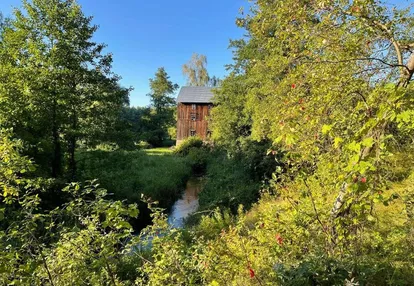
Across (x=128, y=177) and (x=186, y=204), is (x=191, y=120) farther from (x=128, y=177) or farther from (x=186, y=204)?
(x=186, y=204)

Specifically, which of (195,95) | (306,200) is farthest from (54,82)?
(195,95)

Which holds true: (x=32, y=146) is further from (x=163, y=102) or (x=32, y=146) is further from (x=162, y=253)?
(x=163, y=102)

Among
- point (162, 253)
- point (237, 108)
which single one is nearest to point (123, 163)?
point (237, 108)

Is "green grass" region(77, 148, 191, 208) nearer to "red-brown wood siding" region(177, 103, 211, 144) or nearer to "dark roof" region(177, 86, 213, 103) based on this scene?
"red-brown wood siding" region(177, 103, 211, 144)

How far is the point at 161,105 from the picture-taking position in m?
46.5

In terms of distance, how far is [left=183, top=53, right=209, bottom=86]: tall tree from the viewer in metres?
48.6

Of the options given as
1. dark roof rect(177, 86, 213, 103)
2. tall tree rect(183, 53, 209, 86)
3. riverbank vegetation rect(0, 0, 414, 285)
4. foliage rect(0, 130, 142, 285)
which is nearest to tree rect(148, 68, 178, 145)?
tall tree rect(183, 53, 209, 86)

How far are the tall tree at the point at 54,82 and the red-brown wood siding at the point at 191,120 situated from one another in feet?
77.5

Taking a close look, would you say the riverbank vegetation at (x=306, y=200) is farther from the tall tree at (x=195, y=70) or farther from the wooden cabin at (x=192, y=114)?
the tall tree at (x=195, y=70)

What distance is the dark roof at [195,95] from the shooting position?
36.0 meters

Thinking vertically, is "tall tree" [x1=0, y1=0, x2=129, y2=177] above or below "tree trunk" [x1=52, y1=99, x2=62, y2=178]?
above

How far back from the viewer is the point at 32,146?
9.45 meters

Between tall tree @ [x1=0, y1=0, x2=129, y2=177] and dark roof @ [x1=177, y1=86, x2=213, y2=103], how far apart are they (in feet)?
78.1

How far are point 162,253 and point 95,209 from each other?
3.58 ft
